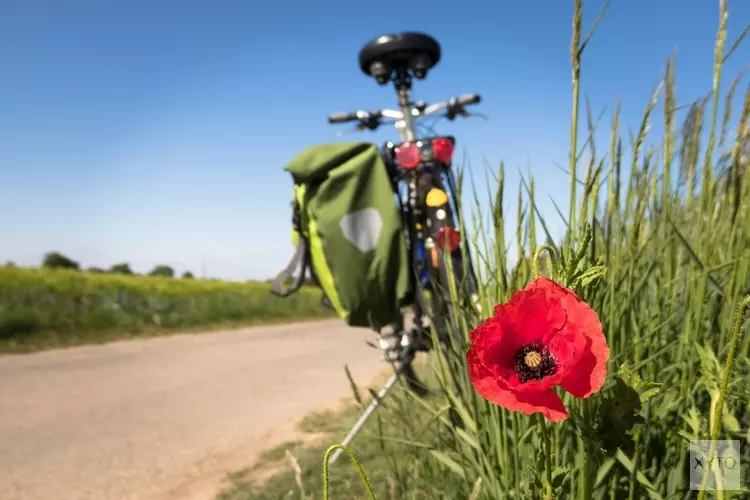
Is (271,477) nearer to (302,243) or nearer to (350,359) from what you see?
(302,243)

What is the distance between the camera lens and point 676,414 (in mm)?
1005

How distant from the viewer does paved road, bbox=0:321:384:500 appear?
241 centimetres

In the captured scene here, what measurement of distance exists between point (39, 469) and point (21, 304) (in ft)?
15.8

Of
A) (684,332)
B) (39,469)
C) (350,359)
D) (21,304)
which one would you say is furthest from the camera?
(21,304)

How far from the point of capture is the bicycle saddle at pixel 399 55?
2.61 metres

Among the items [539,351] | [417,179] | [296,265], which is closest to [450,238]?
[417,179]

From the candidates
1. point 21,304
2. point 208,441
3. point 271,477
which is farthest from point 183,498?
point 21,304

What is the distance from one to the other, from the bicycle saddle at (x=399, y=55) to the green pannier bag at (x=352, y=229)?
701mm

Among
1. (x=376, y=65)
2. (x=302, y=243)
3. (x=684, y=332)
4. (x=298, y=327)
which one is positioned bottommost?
(x=298, y=327)

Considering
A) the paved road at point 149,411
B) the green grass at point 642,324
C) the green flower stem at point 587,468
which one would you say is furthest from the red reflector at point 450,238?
the green flower stem at point 587,468

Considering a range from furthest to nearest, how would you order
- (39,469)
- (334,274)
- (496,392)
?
(39,469), (334,274), (496,392)

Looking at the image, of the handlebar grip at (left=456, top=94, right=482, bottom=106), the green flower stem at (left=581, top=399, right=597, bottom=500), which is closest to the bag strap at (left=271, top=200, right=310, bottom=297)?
the handlebar grip at (left=456, top=94, right=482, bottom=106)

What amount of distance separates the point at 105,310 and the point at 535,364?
299 inches

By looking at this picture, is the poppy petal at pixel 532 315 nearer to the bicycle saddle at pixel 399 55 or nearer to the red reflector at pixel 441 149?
the red reflector at pixel 441 149
